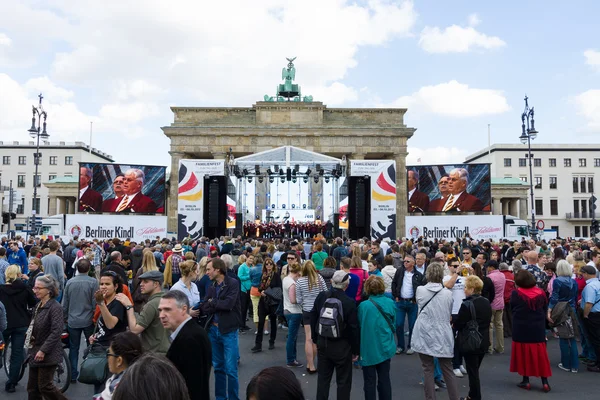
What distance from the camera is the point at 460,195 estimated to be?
109 feet

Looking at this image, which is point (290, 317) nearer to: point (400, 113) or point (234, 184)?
point (234, 184)

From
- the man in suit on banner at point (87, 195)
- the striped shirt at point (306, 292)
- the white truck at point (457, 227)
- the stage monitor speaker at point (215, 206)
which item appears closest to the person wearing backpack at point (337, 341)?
the striped shirt at point (306, 292)

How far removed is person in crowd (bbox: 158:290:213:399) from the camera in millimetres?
3490

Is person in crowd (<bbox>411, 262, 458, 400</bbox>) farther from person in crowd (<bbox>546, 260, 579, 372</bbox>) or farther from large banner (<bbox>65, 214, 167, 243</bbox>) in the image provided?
large banner (<bbox>65, 214, 167, 243</bbox>)

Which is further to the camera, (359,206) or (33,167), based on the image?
(33,167)

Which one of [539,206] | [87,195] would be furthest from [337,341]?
[539,206]

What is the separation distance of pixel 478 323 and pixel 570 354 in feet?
8.04

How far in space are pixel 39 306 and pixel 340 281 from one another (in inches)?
139

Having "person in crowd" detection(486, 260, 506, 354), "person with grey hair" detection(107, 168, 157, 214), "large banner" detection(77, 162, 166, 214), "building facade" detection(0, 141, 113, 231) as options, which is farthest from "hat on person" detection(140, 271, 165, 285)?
"building facade" detection(0, 141, 113, 231)

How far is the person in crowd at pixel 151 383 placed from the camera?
1812 millimetres

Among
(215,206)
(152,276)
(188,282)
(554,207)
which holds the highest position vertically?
(554,207)

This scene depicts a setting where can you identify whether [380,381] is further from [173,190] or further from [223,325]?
[173,190]

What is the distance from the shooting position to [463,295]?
23.8 feet

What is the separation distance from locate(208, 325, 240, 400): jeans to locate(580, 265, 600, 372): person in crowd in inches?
222
